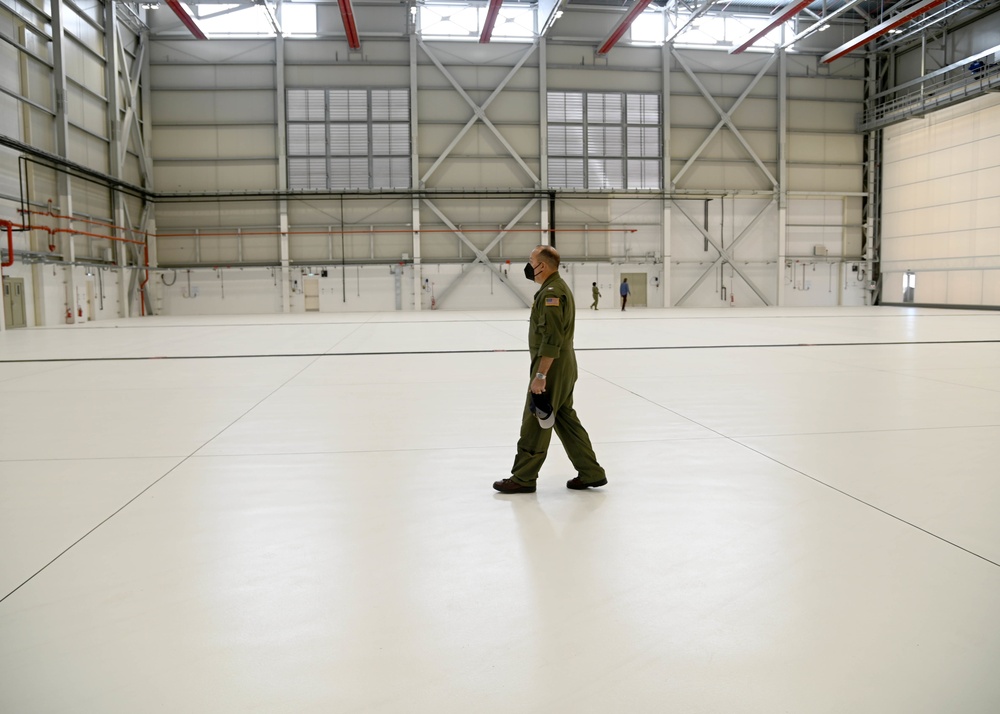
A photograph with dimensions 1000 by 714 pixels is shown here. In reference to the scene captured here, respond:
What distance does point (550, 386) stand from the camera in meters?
5.15

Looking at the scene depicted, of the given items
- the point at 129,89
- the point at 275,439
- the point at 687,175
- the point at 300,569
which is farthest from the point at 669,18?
the point at 300,569

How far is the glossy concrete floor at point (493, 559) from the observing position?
9.09ft

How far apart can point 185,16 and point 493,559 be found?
1401 inches

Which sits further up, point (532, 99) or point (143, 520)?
point (532, 99)

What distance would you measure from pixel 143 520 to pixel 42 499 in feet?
3.54

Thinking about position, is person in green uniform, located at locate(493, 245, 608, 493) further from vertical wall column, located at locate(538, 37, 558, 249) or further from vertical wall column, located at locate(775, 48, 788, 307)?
vertical wall column, located at locate(775, 48, 788, 307)

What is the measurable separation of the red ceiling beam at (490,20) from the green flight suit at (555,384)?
31.8 meters

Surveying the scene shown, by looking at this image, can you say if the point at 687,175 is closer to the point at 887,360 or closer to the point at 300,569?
the point at 887,360

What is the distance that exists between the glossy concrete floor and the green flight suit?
21cm

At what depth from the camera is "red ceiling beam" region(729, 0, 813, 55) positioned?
31.5 metres

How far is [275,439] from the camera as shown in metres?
7.14

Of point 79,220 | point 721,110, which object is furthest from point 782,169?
point 79,220

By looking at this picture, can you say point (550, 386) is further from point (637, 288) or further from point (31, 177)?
point (637, 288)

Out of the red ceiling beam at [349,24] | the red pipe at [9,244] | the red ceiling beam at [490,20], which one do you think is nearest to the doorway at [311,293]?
the red ceiling beam at [349,24]
